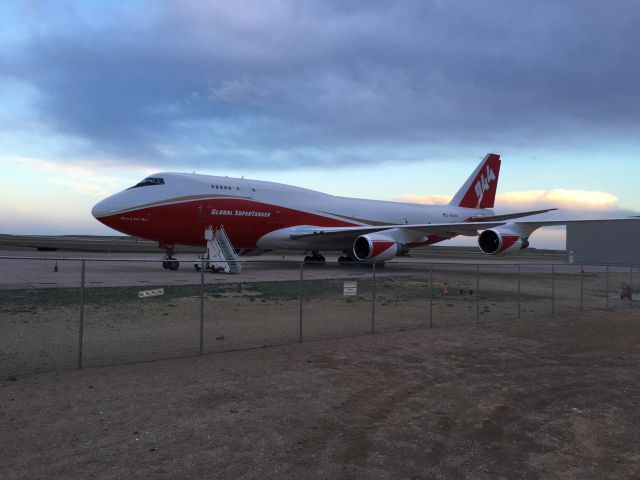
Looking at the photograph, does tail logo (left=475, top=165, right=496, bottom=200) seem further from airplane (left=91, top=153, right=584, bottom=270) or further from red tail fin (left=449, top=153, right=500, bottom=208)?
airplane (left=91, top=153, right=584, bottom=270)

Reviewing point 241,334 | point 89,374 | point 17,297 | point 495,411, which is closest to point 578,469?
point 495,411

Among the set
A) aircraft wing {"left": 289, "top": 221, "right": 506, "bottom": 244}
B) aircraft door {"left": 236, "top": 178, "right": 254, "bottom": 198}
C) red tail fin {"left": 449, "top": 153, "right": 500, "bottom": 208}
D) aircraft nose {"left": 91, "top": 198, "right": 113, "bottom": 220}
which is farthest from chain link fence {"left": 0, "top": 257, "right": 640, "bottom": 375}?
red tail fin {"left": 449, "top": 153, "right": 500, "bottom": 208}

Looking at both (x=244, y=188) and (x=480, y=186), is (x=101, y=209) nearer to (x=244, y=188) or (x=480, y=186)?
(x=244, y=188)

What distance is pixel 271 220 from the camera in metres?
27.5

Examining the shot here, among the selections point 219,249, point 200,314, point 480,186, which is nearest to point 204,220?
point 219,249

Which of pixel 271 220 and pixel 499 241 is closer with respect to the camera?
pixel 499 241

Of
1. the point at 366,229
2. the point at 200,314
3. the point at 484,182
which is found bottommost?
the point at 200,314

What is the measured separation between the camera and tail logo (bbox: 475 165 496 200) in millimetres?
40625

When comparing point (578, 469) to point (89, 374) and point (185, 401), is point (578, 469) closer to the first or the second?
point (185, 401)

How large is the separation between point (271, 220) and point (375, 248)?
603 cm

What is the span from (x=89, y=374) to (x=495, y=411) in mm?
5777

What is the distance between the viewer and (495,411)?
6188 millimetres

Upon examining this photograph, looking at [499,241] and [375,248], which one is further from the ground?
[499,241]

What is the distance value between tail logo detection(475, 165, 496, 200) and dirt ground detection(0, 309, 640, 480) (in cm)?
3272
